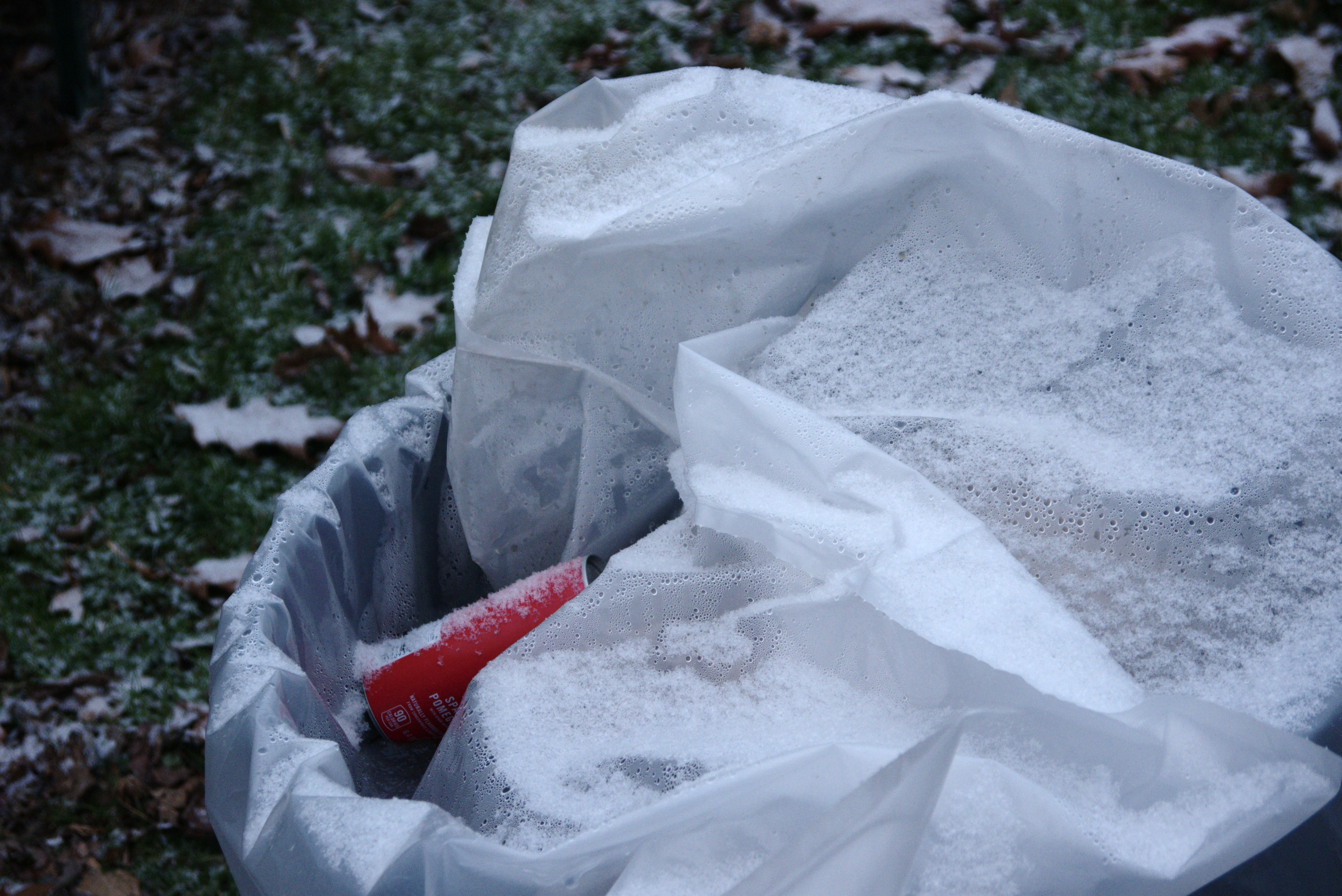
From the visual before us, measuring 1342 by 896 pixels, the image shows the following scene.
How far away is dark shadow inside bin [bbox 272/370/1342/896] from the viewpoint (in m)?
1.04

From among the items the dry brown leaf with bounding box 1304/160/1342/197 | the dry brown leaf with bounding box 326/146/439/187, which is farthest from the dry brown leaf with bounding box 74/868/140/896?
the dry brown leaf with bounding box 1304/160/1342/197

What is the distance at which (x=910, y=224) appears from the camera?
1090mm

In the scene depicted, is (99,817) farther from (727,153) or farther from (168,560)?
(727,153)

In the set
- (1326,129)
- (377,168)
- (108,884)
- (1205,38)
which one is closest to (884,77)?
(1205,38)

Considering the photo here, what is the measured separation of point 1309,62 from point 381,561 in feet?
8.61

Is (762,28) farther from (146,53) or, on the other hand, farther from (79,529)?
(79,529)

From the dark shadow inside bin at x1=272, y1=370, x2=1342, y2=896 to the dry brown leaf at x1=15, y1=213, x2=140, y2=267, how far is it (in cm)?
173

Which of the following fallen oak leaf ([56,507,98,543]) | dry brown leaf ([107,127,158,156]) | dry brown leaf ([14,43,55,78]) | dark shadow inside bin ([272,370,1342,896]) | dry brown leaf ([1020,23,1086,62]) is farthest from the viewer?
dry brown leaf ([14,43,55,78])

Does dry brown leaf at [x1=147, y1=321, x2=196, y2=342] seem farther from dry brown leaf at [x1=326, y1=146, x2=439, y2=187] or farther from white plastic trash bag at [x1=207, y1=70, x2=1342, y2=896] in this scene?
white plastic trash bag at [x1=207, y1=70, x2=1342, y2=896]

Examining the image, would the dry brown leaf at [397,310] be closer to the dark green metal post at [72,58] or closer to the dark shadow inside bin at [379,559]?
the dark shadow inside bin at [379,559]

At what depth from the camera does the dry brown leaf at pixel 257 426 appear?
2.06m

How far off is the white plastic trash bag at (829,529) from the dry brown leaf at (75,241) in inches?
67.4

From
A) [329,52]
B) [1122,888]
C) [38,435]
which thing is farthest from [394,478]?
[329,52]

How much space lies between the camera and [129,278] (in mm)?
2461
